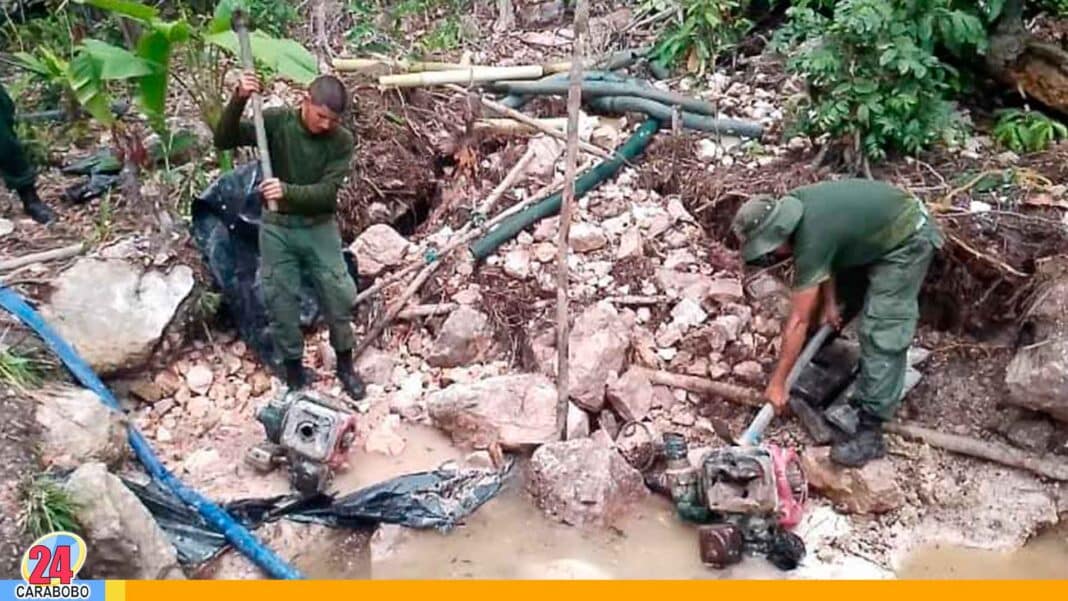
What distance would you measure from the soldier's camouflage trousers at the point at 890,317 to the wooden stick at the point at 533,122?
2.14 metres

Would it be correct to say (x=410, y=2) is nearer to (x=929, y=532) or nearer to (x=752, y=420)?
(x=752, y=420)

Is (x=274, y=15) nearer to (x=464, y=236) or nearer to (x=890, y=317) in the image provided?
(x=464, y=236)

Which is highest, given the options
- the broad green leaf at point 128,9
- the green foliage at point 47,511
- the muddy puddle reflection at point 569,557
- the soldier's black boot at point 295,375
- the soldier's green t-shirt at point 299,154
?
the broad green leaf at point 128,9

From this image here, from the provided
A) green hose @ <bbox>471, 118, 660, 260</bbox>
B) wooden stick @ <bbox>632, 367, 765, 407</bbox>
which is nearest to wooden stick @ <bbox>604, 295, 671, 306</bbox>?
wooden stick @ <bbox>632, 367, 765, 407</bbox>

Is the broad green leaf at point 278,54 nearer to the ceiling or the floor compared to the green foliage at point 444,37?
nearer to the ceiling

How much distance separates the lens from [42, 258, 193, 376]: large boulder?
500 cm

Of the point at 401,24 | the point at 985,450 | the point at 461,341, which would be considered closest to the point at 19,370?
the point at 461,341

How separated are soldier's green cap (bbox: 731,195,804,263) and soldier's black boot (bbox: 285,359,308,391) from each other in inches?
88.6

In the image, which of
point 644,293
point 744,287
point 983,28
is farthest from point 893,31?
point 644,293

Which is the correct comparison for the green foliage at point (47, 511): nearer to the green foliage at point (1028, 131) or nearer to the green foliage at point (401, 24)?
the green foliage at point (401, 24)

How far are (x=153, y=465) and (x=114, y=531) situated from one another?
793 mm

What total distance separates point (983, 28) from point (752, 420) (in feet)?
8.51

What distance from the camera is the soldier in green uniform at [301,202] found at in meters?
4.47

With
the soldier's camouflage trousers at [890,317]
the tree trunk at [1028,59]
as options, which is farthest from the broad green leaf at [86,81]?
the tree trunk at [1028,59]
